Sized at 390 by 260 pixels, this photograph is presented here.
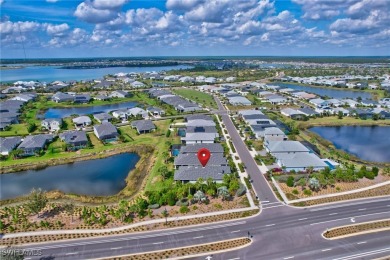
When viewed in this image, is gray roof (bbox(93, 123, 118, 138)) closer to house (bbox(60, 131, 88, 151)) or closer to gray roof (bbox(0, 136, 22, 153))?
house (bbox(60, 131, 88, 151))

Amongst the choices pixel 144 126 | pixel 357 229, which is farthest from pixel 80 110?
A: pixel 357 229

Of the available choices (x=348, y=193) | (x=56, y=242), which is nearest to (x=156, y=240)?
(x=56, y=242)

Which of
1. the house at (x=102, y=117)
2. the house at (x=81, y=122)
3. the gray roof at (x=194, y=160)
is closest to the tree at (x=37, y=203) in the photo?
the gray roof at (x=194, y=160)

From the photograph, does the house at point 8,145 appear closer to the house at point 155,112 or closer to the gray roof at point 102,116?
the gray roof at point 102,116

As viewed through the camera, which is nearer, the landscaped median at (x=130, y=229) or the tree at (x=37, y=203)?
the landscaped median at (x=130, y=229)

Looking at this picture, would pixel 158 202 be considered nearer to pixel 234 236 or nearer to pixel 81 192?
pixel 234 236

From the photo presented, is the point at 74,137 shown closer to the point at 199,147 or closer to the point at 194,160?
the point at 199,147
